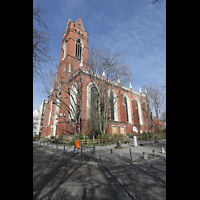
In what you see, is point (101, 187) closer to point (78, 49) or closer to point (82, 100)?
point (82, 100)

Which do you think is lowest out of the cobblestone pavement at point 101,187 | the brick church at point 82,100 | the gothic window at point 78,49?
the cobblestone pavement at point 101,187

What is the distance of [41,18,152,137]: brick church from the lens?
18.6 meters

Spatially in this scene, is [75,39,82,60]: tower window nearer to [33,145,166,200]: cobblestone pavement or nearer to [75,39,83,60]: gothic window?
[75,39,83,60]: gothic window

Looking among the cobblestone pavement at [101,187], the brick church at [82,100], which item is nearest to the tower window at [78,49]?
the brick church at [82,100]

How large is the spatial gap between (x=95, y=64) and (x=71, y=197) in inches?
677

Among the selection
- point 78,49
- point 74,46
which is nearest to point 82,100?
point 74,46

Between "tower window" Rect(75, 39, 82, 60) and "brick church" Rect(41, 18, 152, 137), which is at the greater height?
"tower window" Rect(75, 39, 82, 60)

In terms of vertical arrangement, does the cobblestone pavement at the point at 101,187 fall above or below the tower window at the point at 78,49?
below

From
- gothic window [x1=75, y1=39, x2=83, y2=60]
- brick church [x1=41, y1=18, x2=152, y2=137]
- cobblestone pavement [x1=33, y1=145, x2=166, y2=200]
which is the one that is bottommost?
cobblestone pavement [x1=33, y1=145, x2=166, y2=200]

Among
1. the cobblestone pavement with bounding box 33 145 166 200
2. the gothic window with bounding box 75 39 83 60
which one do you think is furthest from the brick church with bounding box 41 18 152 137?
the cobblestone pavement with bounding box 33 145 166 200

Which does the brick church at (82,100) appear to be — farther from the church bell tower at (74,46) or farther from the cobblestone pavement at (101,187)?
the cobblestone pavement at (101,187)

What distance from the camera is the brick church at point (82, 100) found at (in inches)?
733
